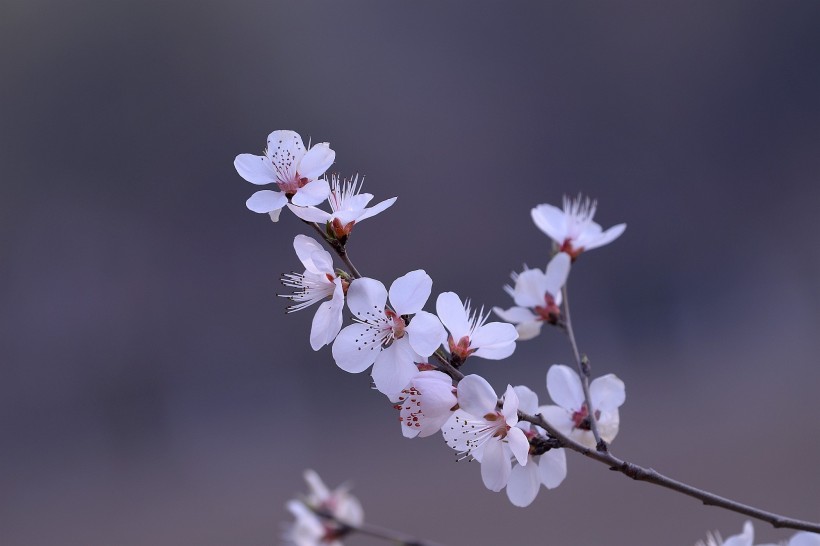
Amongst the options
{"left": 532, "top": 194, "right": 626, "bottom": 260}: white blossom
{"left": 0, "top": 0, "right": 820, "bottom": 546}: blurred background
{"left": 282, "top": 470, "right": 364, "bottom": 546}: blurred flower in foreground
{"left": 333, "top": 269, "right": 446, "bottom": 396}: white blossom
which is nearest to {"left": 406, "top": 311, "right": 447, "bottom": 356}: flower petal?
{"left": 333, "top": 269, "right": 446, "bottom": 396}: white blossom

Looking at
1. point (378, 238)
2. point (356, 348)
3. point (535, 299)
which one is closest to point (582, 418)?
point (535, 299)

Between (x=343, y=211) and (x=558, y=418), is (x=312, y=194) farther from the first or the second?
(x=558, y=418)

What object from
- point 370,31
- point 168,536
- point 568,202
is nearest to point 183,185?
point 370,31

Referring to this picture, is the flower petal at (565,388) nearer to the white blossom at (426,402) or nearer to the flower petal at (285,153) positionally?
the white blossom at (426,402)

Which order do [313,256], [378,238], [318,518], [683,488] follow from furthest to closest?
[378,238] < [318,518] < [313,256] < [683,488]

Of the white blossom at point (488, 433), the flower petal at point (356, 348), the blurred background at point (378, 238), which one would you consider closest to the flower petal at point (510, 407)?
the white blossom at point (488, 433)

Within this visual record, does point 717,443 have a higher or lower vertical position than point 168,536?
higher

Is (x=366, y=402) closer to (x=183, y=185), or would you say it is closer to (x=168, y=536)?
(x=168, y=536)
